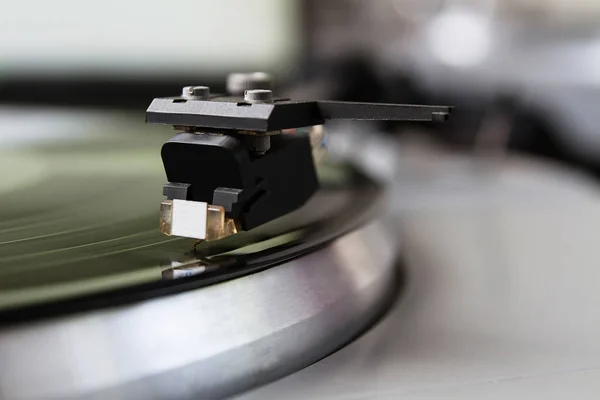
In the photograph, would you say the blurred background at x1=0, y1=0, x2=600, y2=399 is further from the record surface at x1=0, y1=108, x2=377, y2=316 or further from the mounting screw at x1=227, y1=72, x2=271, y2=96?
the mounting screw at x1=227, y1=72, x2=271, y2=96

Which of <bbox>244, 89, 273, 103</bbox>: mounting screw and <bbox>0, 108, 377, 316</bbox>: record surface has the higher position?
<bbox>244, 89, 273, 103</bbox>: mounting screw

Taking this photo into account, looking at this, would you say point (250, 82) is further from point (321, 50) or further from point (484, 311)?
point (321, 50)

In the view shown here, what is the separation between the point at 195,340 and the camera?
0.30 m

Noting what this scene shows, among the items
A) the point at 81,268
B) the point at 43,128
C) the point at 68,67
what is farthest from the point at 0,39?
the point at 81,268

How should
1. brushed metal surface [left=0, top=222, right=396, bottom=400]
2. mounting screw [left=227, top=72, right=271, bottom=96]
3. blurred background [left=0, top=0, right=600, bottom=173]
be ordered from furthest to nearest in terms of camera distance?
blurred background [left=0, top=0, right=600, bottom=173] < mounting screw [left=227, top=72, right=271, bottom=96] < brushed metal surface [left=0, top=222, right=396, bottom=400]

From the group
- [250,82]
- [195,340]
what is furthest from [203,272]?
[250,82]

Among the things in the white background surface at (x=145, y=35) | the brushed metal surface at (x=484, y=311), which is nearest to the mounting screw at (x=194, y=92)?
the brushed metal surface at (x=484, y=311)

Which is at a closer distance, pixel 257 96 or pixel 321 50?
pixel 257 96

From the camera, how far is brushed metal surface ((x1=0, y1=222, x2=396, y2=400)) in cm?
27

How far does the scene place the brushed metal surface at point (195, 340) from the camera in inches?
10.7

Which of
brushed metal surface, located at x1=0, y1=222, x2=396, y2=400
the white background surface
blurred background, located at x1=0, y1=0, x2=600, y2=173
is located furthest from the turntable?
the white background surface

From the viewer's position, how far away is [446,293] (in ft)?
1.51

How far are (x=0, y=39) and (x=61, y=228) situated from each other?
1.02 metres

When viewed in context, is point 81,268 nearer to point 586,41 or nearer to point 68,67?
point 68,67
